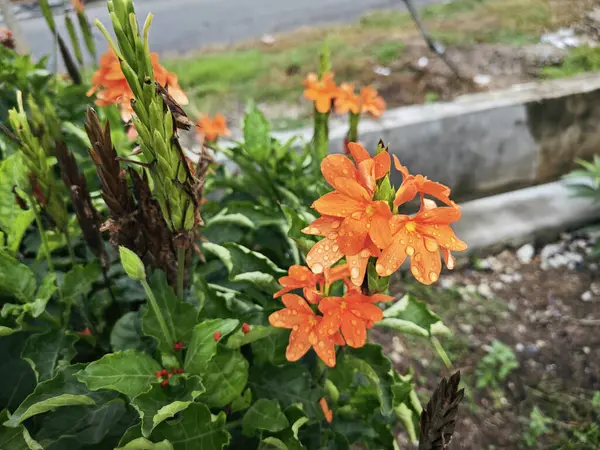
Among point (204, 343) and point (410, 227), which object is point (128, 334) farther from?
point (410, 227)

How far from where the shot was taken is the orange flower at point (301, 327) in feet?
2.66

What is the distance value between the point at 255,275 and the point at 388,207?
1.31ft

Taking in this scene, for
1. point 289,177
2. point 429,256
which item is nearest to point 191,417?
point 429,256

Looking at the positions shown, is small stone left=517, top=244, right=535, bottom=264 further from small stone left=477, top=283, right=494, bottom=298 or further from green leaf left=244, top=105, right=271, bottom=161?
green leaf left=244, top=105, right=271, bottom=161

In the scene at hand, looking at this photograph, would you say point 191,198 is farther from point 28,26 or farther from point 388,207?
point 28,26

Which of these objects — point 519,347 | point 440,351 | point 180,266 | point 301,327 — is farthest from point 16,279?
point 519,347

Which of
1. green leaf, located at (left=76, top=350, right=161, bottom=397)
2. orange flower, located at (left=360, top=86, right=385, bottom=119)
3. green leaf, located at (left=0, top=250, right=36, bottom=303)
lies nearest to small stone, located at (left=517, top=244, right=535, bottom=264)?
orange flower, located at (left=360, top=86, right=385, bottom=119)

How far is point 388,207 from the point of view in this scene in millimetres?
642

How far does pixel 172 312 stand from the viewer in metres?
0.92

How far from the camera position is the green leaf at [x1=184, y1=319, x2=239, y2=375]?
2.78ft

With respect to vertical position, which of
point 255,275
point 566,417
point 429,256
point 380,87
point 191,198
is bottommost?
point 566,417

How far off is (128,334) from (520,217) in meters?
1.98

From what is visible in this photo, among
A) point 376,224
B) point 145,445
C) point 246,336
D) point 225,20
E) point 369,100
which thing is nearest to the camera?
point 376,224

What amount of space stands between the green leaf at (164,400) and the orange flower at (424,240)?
387mm
